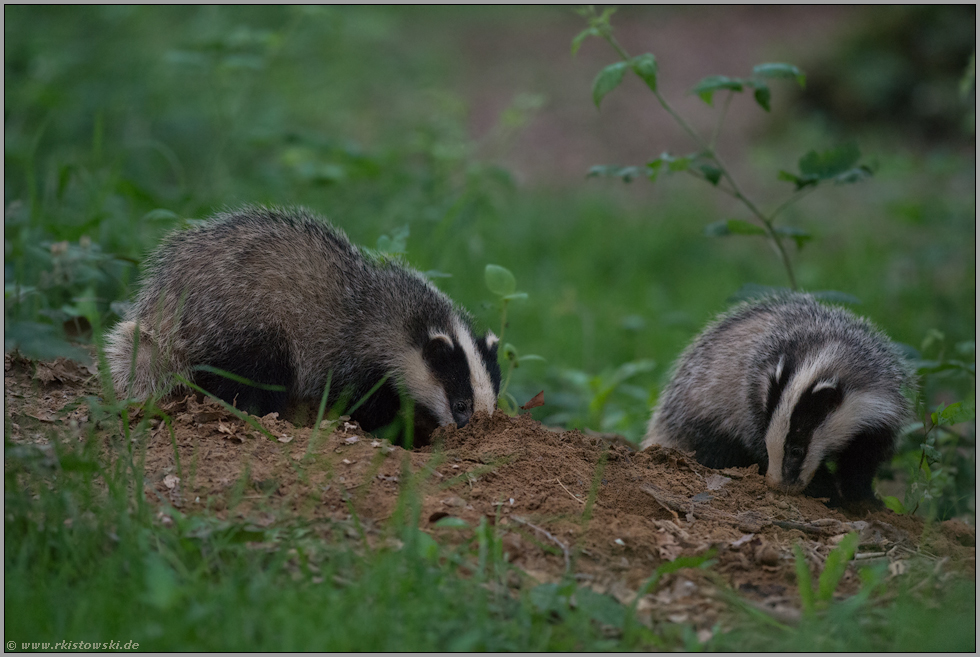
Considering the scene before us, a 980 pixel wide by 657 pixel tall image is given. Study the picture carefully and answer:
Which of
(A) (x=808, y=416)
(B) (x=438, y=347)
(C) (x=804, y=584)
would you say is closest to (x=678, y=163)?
(A) (x=808, y=416)

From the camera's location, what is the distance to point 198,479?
3.61 m

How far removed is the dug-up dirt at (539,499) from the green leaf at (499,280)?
81 centimetres

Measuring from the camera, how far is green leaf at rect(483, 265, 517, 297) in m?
4.99

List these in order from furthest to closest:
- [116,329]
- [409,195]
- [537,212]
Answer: [537,212], [409,195], [116,329]

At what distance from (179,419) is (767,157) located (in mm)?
9747

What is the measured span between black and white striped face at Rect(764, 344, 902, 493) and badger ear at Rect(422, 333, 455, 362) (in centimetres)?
166

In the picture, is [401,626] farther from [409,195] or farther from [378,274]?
[409,195]

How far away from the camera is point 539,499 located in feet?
12.4

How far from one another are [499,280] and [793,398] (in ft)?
5.39

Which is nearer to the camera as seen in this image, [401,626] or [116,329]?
[401,626]

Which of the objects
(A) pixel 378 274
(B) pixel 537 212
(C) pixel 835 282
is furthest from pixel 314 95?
(A) pixel 378 274

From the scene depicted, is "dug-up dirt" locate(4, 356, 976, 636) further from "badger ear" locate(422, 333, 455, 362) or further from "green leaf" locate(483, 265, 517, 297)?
"green leaf" locate(483, 265, 517, 297)

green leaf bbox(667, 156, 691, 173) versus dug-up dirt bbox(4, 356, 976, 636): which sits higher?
green leaf bbox(667, 156, 691, 173)

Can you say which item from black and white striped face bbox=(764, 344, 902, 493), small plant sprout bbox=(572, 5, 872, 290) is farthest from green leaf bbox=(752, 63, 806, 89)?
black and white striped face bbox=(764, 344, 902, 493)
